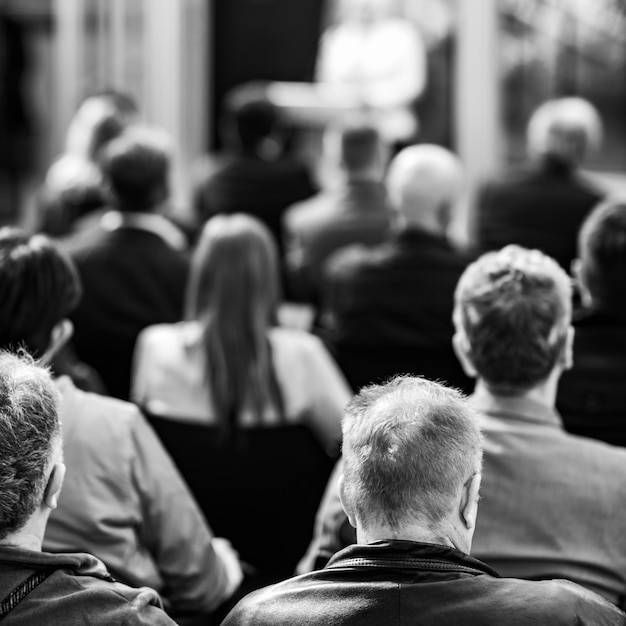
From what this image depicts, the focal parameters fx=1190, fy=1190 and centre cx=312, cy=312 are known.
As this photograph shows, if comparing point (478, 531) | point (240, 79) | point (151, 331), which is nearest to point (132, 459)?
point (478, 531)

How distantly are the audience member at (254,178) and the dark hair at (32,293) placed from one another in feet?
10.6

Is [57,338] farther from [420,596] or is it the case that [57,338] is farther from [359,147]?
[359,147]

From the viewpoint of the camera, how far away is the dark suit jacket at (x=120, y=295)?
3.72m

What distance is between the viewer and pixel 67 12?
7172mm

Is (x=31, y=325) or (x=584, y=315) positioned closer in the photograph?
(x=31, y=325)

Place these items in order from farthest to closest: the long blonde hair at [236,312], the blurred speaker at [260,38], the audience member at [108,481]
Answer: the blurred speaker at [260,38], the long blonde hair at [236,312], the audience member at [108,481]

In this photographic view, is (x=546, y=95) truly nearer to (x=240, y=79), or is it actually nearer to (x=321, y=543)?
(x=240, y=79)

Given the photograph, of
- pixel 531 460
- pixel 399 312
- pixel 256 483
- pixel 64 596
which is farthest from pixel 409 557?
pixel 399 312

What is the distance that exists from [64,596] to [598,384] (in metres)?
1.59

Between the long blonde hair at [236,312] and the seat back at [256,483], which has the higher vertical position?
the long blonde hair at [236,312]

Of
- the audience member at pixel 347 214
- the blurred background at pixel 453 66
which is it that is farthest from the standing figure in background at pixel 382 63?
the audience member at pixel 347 214

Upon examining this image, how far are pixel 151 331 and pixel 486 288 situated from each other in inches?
44.4

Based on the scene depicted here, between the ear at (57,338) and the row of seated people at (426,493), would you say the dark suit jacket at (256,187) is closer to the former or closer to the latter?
the row of seated people at (426,493)

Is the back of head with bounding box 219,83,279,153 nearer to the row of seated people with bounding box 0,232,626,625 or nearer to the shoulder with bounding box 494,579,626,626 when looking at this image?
the row of seated people with bounding box 0,232,626,625
